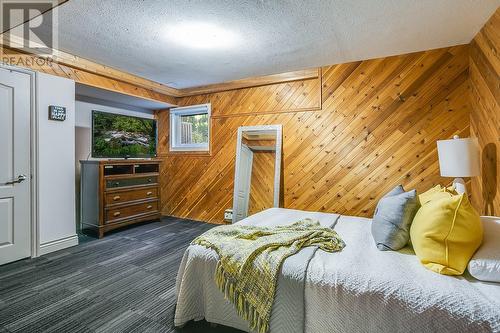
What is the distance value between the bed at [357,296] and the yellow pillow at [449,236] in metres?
0.07

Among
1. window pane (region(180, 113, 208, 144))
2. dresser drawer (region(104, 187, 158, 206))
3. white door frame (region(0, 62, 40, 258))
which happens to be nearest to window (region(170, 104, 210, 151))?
window pane (region(180, 113, 208, 144))

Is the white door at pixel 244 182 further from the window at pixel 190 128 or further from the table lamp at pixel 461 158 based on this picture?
the table lamp at pixel 461 158

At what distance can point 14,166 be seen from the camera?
2.69 m

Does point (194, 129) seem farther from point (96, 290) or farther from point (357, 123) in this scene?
point (96, 290)

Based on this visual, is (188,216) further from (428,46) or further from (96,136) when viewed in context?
(428,46)

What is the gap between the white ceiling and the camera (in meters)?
2.03

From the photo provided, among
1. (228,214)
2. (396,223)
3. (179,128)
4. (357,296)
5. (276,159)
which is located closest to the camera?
(357,296)

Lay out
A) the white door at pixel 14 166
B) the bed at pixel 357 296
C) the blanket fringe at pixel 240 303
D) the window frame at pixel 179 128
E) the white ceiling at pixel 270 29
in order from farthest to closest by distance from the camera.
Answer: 1. the window frame at pixel 179 128
2. the white door at pixel 14 166
3. the white ceiling at pixel 270 29
4. the blanket fringe at pixel 240 303
5. the bed at pixel 357 296

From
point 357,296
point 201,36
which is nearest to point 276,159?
point 201,36

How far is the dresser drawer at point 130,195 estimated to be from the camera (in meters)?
3.63

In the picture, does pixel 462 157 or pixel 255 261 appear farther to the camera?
pixel 462 157

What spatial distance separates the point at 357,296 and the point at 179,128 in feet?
14.3

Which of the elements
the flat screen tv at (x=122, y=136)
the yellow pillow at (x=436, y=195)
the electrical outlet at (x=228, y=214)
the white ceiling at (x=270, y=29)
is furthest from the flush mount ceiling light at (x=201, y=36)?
the electrical outlet at (x=228, y=214)

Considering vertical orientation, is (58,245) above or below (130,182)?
below
